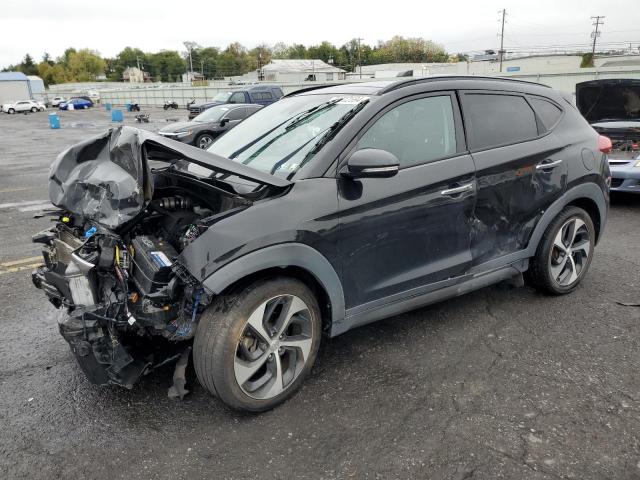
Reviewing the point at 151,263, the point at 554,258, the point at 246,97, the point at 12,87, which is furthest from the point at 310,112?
the point at 12,87

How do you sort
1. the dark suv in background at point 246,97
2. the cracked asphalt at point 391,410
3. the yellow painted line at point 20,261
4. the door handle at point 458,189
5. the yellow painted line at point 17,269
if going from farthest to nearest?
the dark suv in background at point 246,97
the yellow painted line at point 20,261
the yellow painted line at point 17,269
the door handle at point 458,189
the cracked asphalt at point 391,410

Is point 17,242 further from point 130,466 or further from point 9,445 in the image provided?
point 130,466

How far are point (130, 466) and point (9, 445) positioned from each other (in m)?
0.71

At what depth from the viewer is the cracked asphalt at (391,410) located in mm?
2467

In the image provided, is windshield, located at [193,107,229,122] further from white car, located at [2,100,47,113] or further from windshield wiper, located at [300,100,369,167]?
white car, located at [2,100,47,113]

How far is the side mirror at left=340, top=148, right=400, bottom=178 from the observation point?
2822mm

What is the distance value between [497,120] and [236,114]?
14.8 m

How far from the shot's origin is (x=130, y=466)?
8.13ft

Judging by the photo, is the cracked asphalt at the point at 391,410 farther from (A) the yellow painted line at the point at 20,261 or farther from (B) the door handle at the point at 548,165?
(A) the yellow painted line at the point at 20,261

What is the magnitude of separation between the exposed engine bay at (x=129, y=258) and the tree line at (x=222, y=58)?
11376 cm

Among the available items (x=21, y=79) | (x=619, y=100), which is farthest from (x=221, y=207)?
(x=21, y=79)

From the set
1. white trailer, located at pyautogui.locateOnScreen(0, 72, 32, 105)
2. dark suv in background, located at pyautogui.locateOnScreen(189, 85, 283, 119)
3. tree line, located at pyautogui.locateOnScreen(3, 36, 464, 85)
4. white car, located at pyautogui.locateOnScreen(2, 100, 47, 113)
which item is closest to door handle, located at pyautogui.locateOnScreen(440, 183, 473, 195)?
dark suv in background, located at pyautogui.locateOnScreen(189, 85, 283, 119)

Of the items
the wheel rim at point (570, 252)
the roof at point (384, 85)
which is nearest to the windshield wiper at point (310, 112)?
the roof at point (384, 85)

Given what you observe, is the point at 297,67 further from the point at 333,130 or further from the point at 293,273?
the point at 293,273
